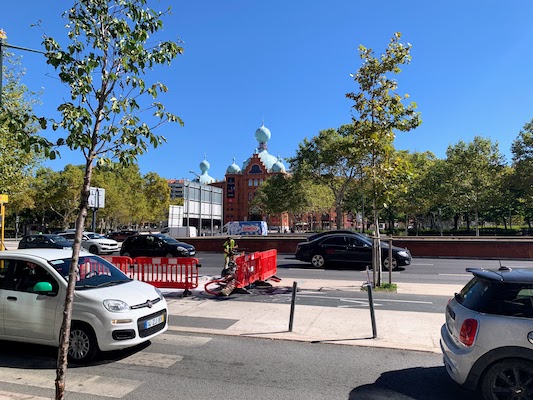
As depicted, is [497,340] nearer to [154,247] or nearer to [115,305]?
[115,305]

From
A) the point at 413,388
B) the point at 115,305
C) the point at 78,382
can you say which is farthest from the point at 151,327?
the point at 413,388

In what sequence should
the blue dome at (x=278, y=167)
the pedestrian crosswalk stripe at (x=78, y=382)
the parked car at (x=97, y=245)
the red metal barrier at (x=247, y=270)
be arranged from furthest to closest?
1. the blue dome at (x=278, y=167)
2. the parked car at (x=97, y=245)
3. the red metal barrier at (x=247, y=270)
4. the pedestrian crosswalk stripe at (x=78, y=382)

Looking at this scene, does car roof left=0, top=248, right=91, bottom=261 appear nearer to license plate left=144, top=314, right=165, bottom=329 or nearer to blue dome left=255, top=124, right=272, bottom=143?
license plate left=144, top=314, right=165, bottom=329

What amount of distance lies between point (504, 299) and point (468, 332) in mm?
503

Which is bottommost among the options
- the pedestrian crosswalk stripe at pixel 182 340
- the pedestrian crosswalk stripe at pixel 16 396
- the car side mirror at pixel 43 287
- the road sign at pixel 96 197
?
the pedestrian crosswalk stripe at pixel 182 340

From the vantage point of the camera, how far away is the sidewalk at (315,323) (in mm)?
6812

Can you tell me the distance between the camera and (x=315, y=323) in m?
7.91

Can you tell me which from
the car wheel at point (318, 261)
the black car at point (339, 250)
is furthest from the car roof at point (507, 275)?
the car wheel at point (318, 261)

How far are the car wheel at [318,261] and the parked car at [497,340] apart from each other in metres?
13.5

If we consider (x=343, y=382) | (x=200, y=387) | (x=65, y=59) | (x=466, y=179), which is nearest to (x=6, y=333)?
(x=200, y=387)

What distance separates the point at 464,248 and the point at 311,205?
1452 inches

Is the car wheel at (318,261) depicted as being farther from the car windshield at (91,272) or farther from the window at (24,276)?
the window at (24,276)

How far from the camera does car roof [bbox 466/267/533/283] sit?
4.20m

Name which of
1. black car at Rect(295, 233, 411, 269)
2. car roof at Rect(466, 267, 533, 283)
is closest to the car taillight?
car roof at Rect(466, 267, 533, 283)
